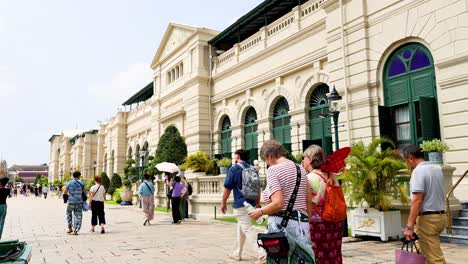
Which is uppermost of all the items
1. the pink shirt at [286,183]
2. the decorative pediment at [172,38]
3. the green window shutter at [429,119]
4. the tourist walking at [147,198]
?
the decorative pediment at [172,38]

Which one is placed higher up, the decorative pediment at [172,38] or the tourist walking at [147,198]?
the decorative pediment at [172,38]

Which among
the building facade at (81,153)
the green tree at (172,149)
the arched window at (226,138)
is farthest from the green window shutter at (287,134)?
the building facade at (81,153)

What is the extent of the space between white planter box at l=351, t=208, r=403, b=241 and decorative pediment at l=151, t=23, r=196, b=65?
1868cm

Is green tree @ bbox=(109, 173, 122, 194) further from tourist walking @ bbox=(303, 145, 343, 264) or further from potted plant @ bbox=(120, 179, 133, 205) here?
tourist walking @ bbox=(303, 145, 343, 264)

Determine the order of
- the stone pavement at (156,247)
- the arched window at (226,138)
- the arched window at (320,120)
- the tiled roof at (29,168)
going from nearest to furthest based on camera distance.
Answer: the stone pavement at (156,247), the arched window at (320,120), the arched window at (226,138), the tiled roof at (29,168)

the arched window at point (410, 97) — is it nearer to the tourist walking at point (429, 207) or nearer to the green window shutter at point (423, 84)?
the green window shutter at point (423, 84)

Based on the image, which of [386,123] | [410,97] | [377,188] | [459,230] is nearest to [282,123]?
[386,123]

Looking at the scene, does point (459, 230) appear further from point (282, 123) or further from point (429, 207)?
point (282, 123)

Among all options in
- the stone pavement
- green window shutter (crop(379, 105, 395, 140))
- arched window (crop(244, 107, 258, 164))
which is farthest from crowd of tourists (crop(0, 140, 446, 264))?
arched window (crop(244, 107, 258, 164))

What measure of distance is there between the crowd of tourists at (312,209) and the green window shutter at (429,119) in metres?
6.99

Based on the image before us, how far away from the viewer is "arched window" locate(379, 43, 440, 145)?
11.1m

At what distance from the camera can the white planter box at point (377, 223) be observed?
8.87 meters

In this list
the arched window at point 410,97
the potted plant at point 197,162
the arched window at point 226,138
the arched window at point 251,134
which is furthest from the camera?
the arched window at point 226,138

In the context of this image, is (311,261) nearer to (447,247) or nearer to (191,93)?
(447,247)
